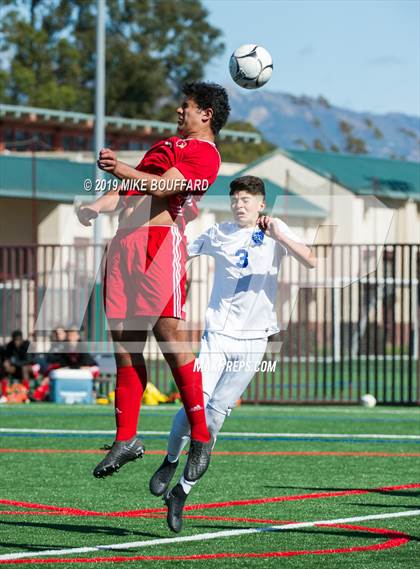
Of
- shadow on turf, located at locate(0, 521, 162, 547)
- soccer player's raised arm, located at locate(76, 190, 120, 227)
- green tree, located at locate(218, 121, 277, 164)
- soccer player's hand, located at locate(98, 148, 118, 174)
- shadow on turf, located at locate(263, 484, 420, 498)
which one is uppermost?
green tree, located at locate(218, 121, 277, 164)

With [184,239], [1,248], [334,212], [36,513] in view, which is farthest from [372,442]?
[334,212]

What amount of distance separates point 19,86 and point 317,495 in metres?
55.7

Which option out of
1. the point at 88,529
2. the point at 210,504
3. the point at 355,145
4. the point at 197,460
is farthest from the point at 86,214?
the point at 355,145

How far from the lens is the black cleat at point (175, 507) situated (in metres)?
7.91

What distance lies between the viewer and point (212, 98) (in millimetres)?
8109

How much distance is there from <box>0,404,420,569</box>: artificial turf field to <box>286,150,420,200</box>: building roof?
109 ft

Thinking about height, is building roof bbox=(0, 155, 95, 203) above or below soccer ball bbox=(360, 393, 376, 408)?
above

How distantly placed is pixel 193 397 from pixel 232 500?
2.40m

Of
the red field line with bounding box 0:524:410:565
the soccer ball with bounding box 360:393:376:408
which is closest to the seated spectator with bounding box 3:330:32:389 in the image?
the soccer ball with bounding box 360:393:376:408

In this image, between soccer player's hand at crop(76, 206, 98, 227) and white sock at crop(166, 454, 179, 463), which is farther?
white sock at crop(166, 454, 179, 463)

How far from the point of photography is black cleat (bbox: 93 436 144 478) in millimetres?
7875

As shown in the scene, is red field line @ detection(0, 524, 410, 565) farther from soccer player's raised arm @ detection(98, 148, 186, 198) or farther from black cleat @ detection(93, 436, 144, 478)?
soccer player's raised arm @ detection(98, 148, 186, 198)

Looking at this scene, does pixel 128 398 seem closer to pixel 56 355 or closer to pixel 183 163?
pixel 183 163

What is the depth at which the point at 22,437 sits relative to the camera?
50.7 feet
